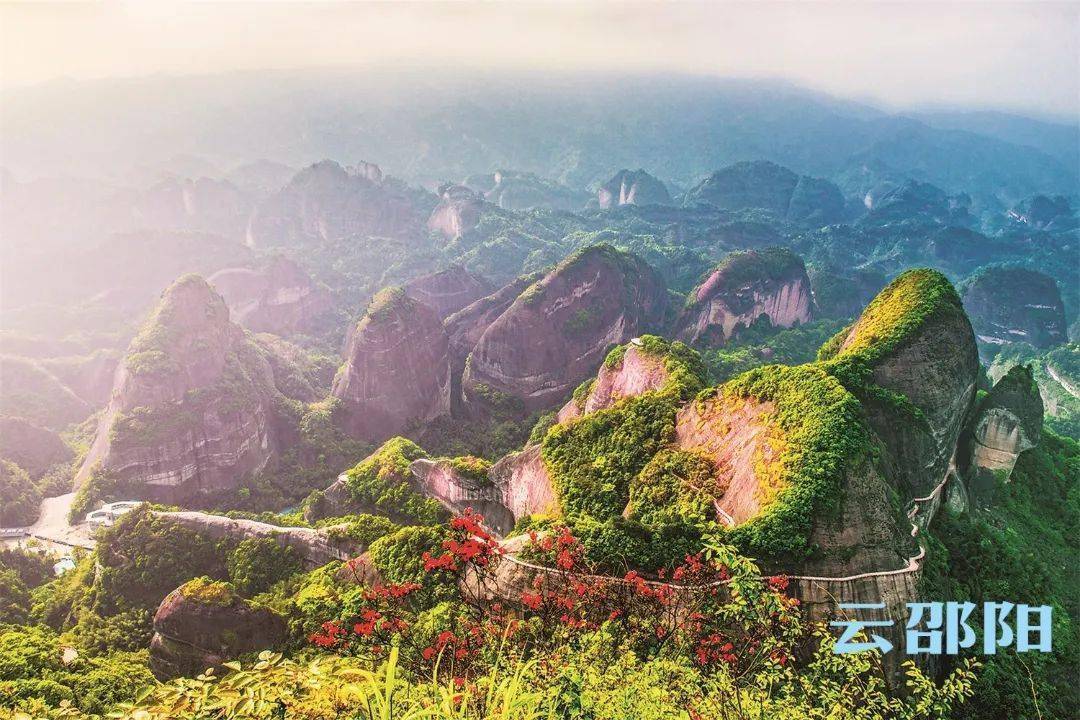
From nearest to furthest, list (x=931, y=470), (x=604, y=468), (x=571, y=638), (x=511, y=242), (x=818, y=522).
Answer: (x=571, y=638) < (x=818, y=522) < (x=604, y=468) < (x=931, y=470) < (x=511, y=242)

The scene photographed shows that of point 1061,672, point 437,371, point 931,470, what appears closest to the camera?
point 1061,672

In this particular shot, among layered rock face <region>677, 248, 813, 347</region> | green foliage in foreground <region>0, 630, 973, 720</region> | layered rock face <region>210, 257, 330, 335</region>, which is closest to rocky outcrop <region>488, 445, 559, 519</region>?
green foliage in foreground <region>0, 630, 973, 720</region>

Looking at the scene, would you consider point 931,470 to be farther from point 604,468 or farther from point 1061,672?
point 604,468

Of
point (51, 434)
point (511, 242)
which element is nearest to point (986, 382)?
point (51, 434)

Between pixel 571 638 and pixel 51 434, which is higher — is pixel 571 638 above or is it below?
above

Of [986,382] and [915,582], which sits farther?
[986,382]

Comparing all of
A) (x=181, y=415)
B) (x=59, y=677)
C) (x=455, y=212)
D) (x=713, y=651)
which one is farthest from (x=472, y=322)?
(x=455, y=212)

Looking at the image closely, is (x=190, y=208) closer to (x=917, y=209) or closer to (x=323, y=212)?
(x=323, y=212)
